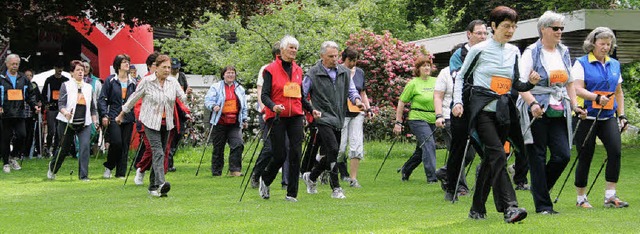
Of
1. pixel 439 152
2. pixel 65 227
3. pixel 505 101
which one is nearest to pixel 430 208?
pixel 505 101

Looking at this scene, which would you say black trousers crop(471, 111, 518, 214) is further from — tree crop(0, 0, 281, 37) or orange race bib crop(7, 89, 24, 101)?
tree crop(0, 0, 281, 37)

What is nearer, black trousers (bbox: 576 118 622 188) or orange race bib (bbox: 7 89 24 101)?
black trousers (bbox: 576 118 622 188)

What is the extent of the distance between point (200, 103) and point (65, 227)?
16.6 meters

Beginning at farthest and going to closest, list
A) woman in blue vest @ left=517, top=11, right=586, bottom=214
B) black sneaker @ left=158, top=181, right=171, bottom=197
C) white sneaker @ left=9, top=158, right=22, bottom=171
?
white sneaker @ left=9, top=158, right=22, bottom=171 → black sneaker @ left=158, top=181, right=171, bottom=197 → woman in blue vest @ left=517, top=11, right=586, bottom=214

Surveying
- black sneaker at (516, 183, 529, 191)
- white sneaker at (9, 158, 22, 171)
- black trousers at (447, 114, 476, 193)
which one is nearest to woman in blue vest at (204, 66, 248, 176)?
white sneaker at (9, 158, 22, 171)

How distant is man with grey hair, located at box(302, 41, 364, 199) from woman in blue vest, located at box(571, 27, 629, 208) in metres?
2.55

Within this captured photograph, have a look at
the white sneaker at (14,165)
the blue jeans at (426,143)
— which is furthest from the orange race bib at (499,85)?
the white sneaker at (14,165)

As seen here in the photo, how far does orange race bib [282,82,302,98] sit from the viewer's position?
11992 mm

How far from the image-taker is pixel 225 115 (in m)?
17.2

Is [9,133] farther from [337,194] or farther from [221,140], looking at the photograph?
[337,194]

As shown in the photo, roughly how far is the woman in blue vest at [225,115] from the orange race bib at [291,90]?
5.08m

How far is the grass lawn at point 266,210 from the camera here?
370 inches

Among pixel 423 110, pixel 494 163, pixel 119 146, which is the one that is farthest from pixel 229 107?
pixel 494 163

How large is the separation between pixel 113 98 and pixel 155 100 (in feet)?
Answer: 12.5
